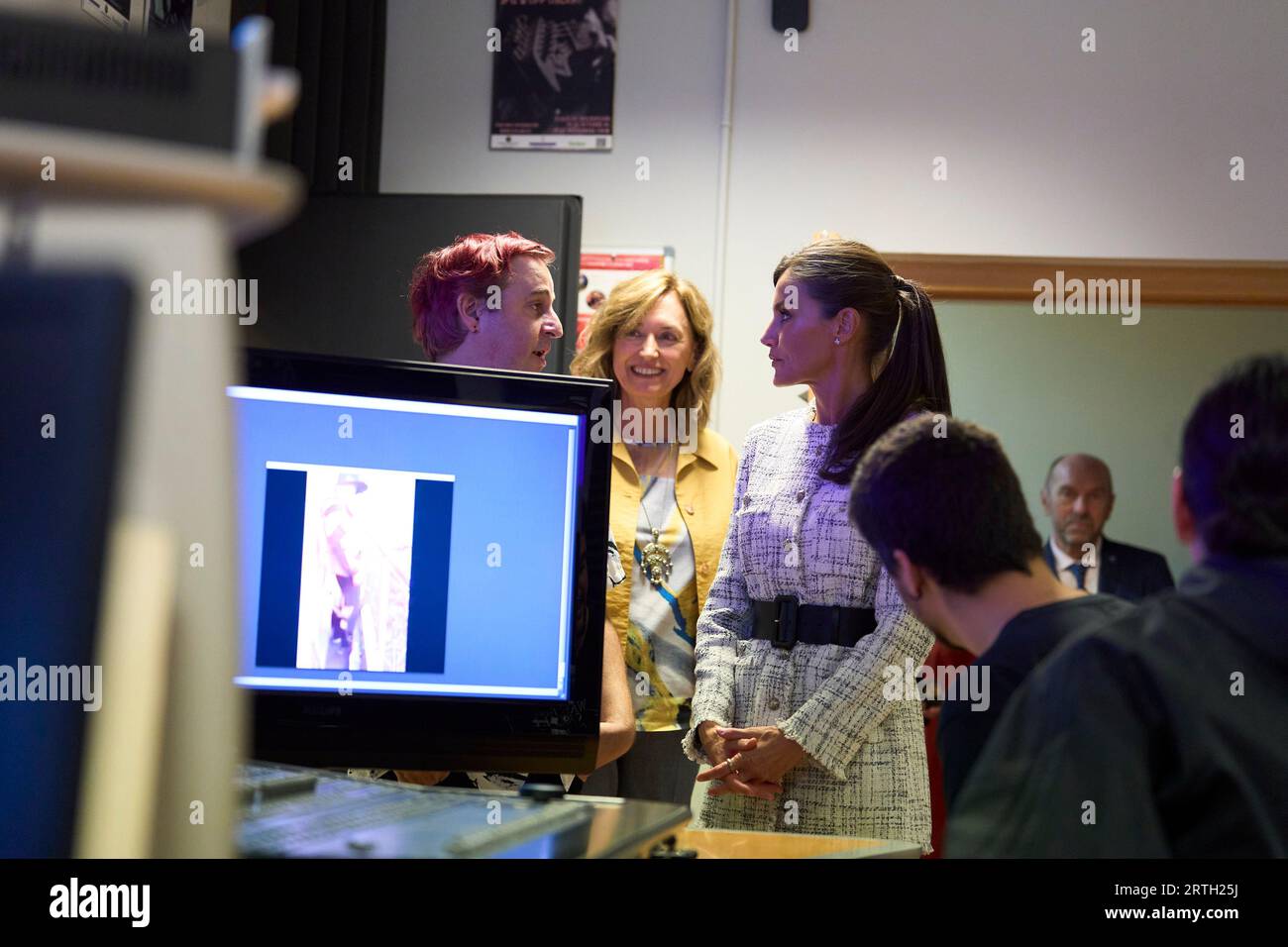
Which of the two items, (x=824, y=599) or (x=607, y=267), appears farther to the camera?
(x=607, y=267)

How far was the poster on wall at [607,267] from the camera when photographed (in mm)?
2598

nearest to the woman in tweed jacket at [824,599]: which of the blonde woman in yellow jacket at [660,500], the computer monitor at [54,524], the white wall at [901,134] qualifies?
the blonde woman in yellow jacket at [660,500]

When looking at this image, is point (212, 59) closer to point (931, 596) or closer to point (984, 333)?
point (931, 596)

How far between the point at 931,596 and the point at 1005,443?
134 millimetres

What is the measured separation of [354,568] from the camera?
0.72m

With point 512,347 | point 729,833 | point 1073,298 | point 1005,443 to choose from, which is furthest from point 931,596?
point 1073,298

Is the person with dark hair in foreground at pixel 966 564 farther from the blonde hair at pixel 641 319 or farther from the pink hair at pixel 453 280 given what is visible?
the blonde hair at pixel 641 319

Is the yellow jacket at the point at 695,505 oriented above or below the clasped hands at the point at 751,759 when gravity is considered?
above

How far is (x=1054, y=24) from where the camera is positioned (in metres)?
2.60

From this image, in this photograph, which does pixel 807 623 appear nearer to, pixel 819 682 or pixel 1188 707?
pixel 819 682

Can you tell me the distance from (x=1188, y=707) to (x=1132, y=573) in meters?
0.21

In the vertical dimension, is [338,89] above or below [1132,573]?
above

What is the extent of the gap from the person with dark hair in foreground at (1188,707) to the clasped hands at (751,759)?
56 cm

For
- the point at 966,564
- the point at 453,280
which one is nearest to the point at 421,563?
the point at 966,564
